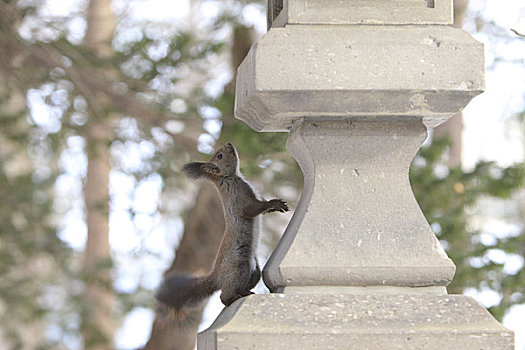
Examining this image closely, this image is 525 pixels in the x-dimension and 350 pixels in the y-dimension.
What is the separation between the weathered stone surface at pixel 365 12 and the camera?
1.86 meters

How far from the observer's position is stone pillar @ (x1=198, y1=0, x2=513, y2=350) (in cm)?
169

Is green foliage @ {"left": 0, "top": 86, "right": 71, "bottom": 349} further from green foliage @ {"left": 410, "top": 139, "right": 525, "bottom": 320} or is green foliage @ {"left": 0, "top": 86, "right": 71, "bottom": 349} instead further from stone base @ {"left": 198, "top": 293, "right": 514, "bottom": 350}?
stone base @ {"left": 198, "top": 293, "right": 514, "bottom": 350}

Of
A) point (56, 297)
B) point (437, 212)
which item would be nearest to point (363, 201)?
point (437, 212)

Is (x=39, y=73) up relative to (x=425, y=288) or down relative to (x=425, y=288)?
down

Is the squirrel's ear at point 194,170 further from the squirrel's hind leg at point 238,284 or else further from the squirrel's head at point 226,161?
the squirrel's hind leg at point 238,284

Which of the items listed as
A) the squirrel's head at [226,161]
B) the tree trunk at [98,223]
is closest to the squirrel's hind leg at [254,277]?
the squirrel's head at [226,161]

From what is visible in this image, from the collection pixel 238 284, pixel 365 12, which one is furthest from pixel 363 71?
pixel 238 284

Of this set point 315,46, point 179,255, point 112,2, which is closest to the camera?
point 315,46

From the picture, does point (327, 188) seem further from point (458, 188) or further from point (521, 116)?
point (521, 116)

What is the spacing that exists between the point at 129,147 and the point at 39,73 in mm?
894

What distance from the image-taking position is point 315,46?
1778mm

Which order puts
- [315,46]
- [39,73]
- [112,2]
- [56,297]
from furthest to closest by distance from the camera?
[56,297], [112,2], [39,73], [315,46]

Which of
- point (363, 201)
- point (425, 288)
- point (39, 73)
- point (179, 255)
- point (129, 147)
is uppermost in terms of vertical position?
point (363, 201)

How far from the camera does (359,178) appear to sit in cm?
186
